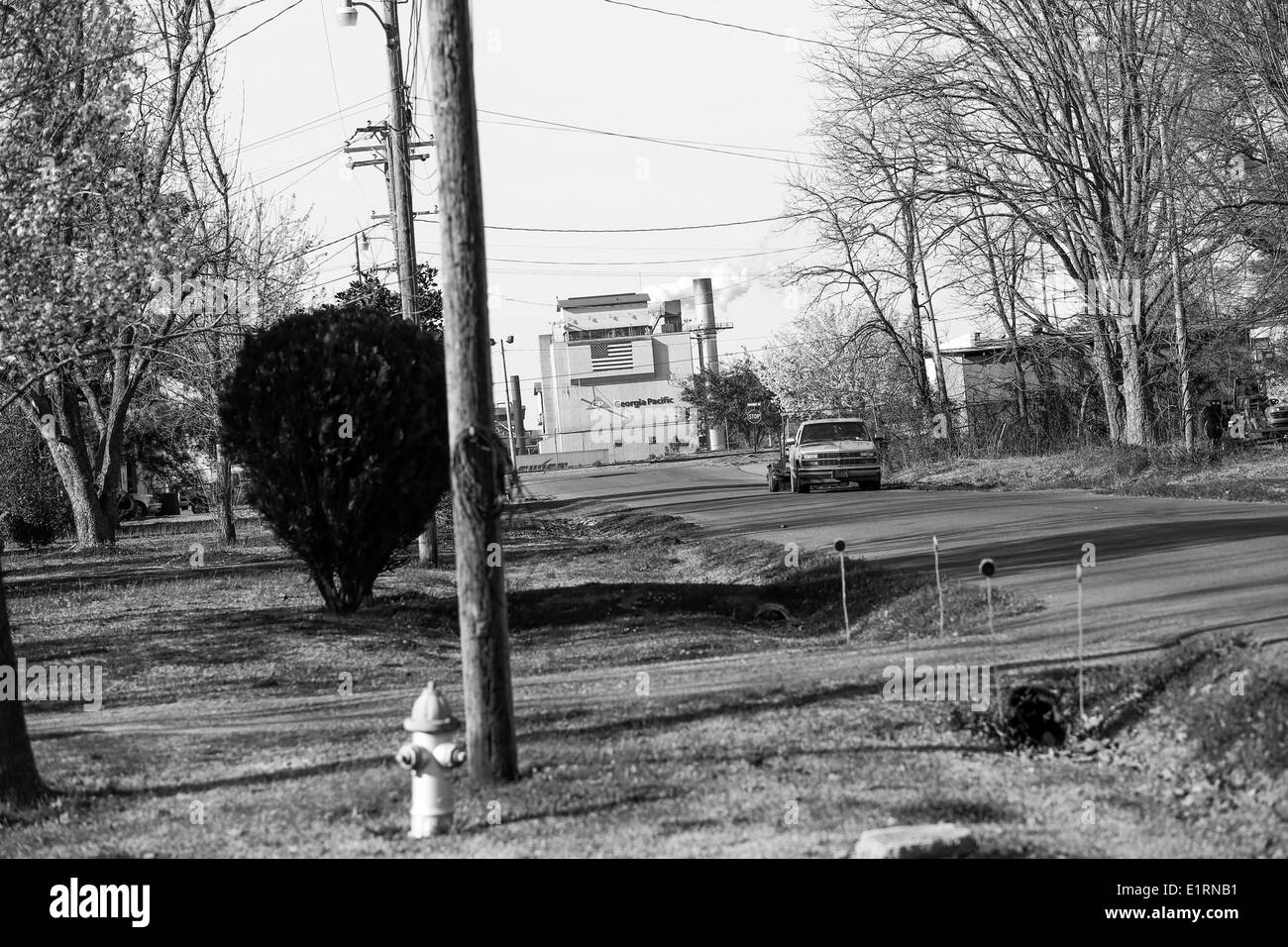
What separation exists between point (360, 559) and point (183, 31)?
15006 millimetres

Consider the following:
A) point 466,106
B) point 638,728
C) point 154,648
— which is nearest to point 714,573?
point 154,648

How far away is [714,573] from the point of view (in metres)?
23.5

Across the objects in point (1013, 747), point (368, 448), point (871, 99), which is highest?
point (871, 99)

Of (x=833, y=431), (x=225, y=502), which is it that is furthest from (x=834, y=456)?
(x=225, y=502)

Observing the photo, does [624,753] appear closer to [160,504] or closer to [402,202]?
[402,202]

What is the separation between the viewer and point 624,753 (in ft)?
29.8

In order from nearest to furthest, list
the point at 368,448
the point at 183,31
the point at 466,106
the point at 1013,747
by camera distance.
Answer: the point at 466,106 → the point at 1013,747 → the point at 368,448 → the point at 183,31

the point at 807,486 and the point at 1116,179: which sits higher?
the point at 1116,179

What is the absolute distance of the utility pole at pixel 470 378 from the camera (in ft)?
27.3

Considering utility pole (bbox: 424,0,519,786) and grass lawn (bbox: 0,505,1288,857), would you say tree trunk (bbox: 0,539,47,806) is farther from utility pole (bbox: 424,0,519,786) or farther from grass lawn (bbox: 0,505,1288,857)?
utility pole (bbox: 424,0,519,786)

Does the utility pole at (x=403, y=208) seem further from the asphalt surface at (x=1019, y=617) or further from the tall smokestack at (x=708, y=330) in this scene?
the tall smokestack at (x=708, y=330)

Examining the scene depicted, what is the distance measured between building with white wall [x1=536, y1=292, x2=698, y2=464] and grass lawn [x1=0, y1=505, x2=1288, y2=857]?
389 feet

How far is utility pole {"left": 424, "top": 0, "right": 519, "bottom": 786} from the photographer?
27.3ft

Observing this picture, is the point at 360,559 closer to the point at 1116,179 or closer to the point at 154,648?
the point at 154,648
